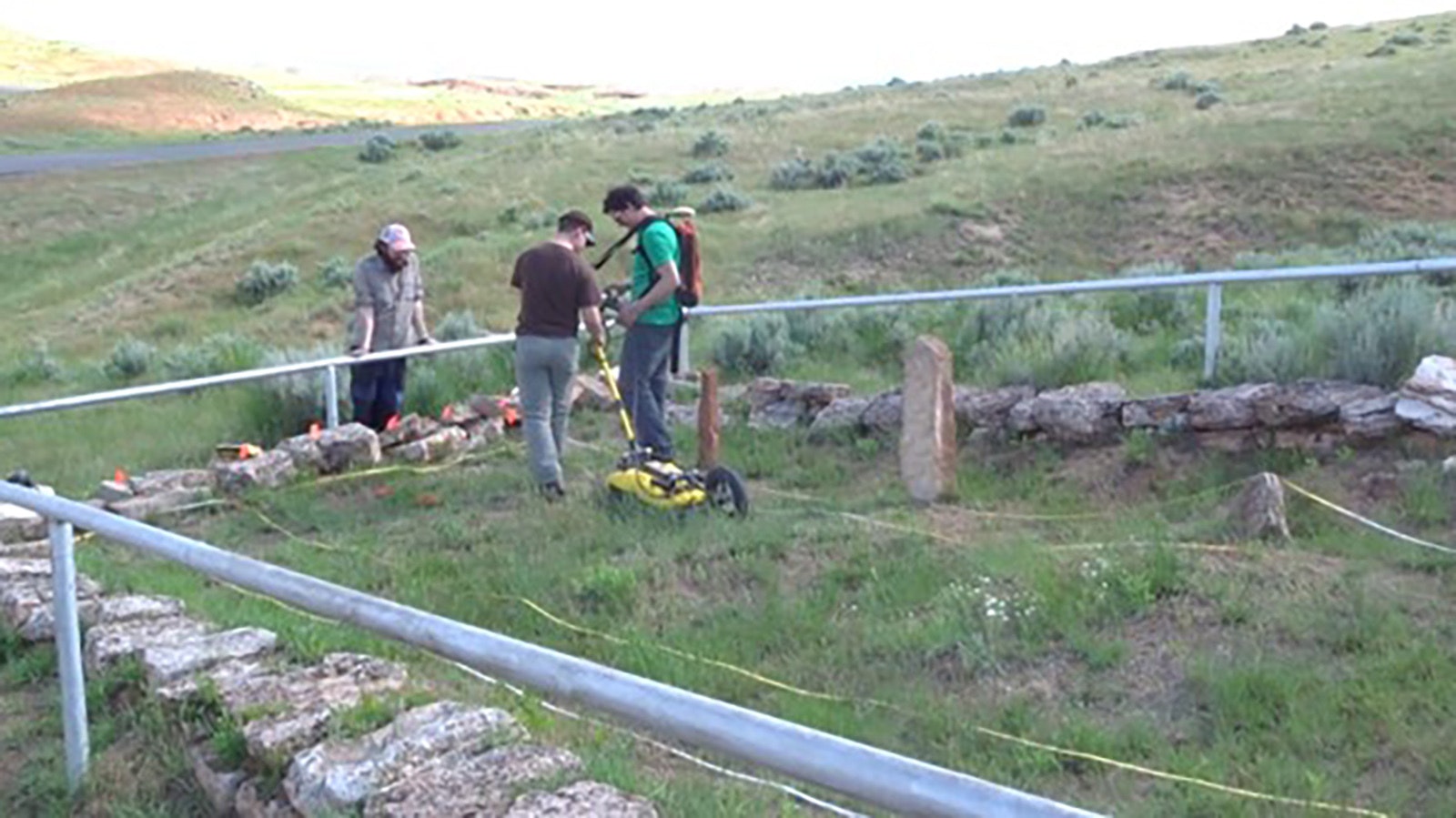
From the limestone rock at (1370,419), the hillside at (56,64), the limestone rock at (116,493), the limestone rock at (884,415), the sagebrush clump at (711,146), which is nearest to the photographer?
the limestone rock at (1370,419)

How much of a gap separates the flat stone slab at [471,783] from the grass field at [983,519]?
21cm

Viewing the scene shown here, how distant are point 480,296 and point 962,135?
14425mm

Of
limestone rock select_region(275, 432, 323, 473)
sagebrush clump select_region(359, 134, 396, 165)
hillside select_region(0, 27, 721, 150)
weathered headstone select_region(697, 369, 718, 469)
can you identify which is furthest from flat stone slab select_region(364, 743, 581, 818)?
hillside select_region(0, 27, 721, 150)

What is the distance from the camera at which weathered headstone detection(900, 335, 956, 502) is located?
28.3 ft

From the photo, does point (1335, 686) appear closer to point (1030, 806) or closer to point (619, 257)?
point (1030, 806)

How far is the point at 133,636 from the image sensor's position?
581 cm

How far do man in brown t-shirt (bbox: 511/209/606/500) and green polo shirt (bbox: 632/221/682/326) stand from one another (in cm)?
28

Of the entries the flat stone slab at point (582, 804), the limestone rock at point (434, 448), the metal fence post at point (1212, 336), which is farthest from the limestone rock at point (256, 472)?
the flat stone slab at point (582, 804)

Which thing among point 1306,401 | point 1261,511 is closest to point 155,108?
point 1306,401

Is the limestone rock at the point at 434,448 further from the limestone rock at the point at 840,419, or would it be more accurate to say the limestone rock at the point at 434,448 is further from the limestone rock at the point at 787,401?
the limestone rock at the point at 840,419

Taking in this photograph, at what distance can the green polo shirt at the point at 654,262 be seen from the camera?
9.40m

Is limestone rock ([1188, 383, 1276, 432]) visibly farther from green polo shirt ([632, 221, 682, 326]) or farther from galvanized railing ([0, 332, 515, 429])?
galvanized railing ([0, 332, 515, 429])

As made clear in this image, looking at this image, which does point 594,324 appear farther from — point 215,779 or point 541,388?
point 215,779

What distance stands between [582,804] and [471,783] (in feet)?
1.23
